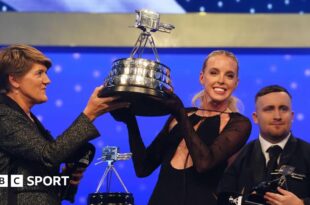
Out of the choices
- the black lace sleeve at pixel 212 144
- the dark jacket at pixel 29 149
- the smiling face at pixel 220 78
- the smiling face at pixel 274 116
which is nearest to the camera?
the dark jacket at pixel 29 149

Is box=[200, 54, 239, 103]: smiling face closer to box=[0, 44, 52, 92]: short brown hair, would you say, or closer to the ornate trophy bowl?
the ornate trophy bowl

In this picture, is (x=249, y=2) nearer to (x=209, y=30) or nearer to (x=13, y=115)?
(x=209, y=30)

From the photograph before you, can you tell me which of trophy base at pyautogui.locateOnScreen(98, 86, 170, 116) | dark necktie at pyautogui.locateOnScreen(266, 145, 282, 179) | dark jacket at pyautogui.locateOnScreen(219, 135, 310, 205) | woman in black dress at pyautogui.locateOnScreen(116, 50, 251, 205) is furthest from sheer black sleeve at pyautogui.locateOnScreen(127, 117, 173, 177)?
dark necktie at pyautogui.locateOnScreen(266, 145, 282, 179)

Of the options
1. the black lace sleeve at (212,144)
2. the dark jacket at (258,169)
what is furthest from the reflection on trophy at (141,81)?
the dark jacket at (258,169)

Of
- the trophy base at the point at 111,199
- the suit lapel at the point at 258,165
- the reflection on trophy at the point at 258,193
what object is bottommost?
the reflection on trophy at the point at 258,193

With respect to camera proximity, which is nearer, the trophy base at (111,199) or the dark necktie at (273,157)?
the dark necktie at (273,157)

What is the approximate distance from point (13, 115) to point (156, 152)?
51 centimetres

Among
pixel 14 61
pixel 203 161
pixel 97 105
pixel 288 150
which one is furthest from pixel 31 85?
pixel 288 150

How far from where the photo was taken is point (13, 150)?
147 centimetres

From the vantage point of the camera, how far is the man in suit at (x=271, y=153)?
5.91ft

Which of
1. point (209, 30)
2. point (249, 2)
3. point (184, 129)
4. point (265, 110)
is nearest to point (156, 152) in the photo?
point (184, 129)

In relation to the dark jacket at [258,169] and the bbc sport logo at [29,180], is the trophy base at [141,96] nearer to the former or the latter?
the bbc sport logo at [29,180]

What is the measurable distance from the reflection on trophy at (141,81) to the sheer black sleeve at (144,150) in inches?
5.4

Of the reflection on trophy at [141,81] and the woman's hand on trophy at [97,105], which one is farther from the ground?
the reflection on trophy at [141,81]
